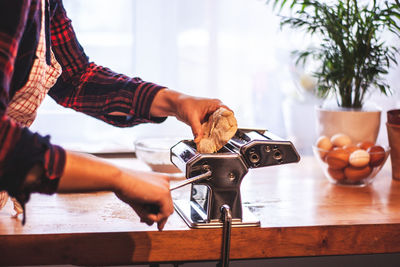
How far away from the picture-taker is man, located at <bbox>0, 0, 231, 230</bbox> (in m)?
0.79

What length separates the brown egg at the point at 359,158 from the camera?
1539 mm

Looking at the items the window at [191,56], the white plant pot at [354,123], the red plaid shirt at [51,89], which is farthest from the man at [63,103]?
the window at [191,56]

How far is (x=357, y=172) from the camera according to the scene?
1.56 meters

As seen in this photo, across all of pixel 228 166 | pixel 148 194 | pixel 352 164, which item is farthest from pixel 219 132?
pixel 352 164

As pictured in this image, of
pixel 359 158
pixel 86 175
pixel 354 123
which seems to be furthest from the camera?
pixel 354 123

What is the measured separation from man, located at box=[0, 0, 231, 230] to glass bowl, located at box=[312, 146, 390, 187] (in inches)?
20.0

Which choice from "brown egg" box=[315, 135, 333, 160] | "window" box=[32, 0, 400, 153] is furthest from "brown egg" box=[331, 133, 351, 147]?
"window" box=[32, 0, 400, 153]

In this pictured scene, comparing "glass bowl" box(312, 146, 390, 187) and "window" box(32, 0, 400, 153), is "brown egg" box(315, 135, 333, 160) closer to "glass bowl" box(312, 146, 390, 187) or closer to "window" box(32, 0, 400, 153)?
"glass bowl" box(312, 146, 390, 187)

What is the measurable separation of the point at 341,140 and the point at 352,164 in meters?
0.12

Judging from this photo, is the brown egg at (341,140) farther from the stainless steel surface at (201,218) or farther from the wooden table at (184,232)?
the stainless steel surface at (201,218)

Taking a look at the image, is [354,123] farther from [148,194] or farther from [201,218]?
[148,194]

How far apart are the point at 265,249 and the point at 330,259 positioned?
0.71 meters

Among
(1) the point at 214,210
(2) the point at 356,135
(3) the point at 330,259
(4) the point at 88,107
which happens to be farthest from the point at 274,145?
(3) the point at 330,259

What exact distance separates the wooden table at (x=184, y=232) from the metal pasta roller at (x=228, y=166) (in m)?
0.04
